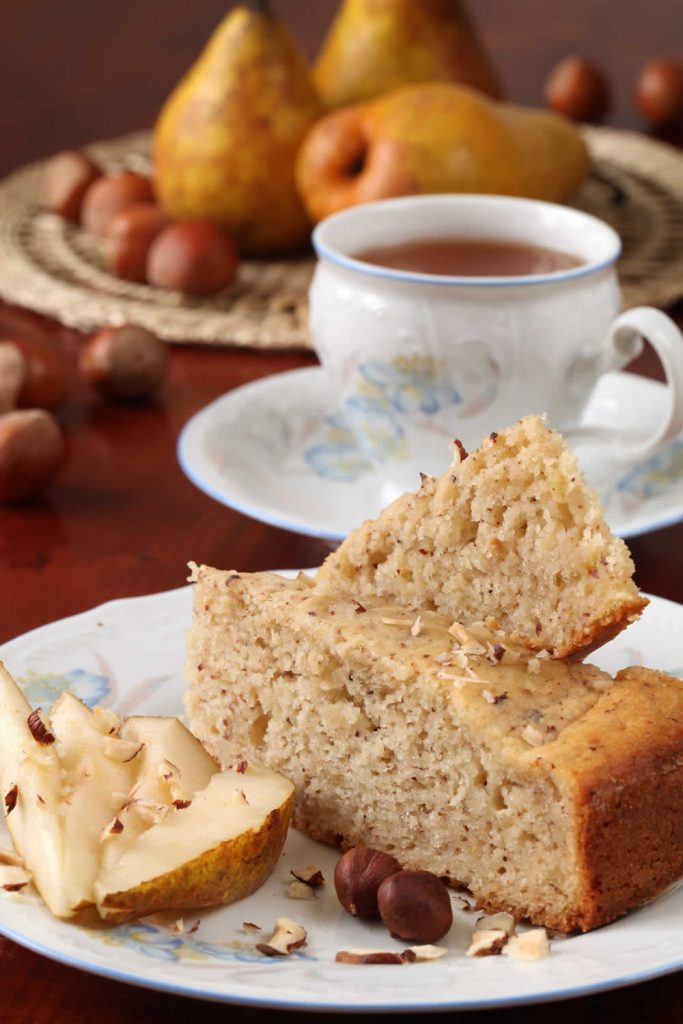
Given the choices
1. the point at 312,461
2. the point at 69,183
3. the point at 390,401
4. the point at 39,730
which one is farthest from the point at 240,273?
the point at 39,730

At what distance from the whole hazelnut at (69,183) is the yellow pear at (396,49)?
0.58m

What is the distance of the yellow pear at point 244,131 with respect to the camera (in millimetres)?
3338

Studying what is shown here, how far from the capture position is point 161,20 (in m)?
5.25

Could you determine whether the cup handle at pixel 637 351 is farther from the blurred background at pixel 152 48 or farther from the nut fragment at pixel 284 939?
the blurred background at pixel 152 48

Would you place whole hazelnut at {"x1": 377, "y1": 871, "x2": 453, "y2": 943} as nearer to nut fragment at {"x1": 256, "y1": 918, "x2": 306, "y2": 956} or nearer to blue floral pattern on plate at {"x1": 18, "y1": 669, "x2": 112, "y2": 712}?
nut fragment at {"x1": 256, "y1": 918, "x2": 306, "y2": 956}

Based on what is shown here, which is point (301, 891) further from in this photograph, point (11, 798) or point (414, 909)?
point (11, 798)

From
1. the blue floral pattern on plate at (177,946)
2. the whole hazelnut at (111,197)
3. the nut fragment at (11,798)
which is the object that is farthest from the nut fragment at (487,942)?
the whole hazelnut at (111,197)

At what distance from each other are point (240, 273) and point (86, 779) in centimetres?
206

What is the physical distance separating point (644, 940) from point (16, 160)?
3267 mm

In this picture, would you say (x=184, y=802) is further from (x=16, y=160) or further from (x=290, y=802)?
(x=16, y=160)

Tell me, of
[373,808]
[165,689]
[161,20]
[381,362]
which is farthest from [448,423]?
[161,20]

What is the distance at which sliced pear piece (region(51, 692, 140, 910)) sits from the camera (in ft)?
4.73

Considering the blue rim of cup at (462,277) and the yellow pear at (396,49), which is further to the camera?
the yellow pear at (396,49)

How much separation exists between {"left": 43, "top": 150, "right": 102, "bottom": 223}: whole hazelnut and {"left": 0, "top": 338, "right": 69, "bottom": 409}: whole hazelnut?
892 mm
